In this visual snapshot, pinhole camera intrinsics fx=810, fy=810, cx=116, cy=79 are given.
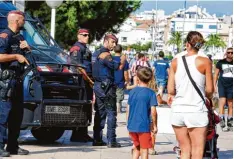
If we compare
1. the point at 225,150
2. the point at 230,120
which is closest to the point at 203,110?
the point at 225,150

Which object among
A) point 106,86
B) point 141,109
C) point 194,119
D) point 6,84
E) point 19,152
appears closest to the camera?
point 194,119

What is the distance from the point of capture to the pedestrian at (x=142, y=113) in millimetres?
9922

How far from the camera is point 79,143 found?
13984 millimetres

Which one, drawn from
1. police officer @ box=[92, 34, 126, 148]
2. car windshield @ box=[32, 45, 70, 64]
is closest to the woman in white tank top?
police officer @ box=[92, 34, 126, 148]

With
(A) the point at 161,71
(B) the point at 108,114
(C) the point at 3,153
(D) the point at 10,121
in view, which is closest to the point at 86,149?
(B) the point at 108,114

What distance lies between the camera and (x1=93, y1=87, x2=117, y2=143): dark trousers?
13.3 m

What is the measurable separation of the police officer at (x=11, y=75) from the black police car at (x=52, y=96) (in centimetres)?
76

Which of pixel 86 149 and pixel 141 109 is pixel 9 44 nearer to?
pixel 141 109

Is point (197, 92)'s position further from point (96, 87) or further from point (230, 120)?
point (230, 120)

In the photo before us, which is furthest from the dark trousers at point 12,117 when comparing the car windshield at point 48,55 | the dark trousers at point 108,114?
the dark trousers at point 108,114

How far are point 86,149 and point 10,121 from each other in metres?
1.95

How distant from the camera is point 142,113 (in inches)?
392

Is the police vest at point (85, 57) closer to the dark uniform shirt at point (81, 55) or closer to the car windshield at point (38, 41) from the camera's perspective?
the dark uniform shirt at point (81, 55)

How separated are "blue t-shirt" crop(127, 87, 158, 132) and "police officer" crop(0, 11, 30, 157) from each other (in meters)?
1.86
